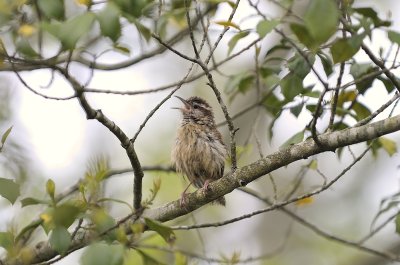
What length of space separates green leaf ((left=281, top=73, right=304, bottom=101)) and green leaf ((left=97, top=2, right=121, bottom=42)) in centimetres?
196

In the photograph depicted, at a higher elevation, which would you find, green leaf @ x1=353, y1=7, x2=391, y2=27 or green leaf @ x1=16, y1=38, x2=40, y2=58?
green leaf @ x1=353, y1=7, x2=391, y2=27

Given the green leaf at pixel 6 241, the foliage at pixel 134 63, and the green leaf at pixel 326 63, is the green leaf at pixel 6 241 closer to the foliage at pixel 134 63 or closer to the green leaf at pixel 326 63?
the foliage at pixel 134 63

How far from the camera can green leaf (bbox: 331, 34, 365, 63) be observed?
391 centimetres

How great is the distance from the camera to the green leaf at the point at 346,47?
12.8 feet

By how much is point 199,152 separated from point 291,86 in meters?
2.15

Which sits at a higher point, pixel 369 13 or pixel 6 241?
pixel 369 13

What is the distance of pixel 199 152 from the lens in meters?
7.30

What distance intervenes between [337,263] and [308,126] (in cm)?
751

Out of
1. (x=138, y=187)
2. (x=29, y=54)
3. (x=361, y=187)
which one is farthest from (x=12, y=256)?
(x=361, y=187)

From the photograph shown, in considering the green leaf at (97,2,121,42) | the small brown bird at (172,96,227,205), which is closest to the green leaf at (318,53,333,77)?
the small brown bird at (172,96,227,205)

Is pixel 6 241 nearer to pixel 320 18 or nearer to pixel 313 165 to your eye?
pixel 320 18

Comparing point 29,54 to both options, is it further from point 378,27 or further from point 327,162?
point 327,162

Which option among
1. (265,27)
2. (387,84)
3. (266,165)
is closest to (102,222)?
(265,27)

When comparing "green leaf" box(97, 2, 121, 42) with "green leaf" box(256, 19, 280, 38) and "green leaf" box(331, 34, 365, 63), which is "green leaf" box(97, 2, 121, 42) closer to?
"green leaf" box(256, 19, 280, 38)
